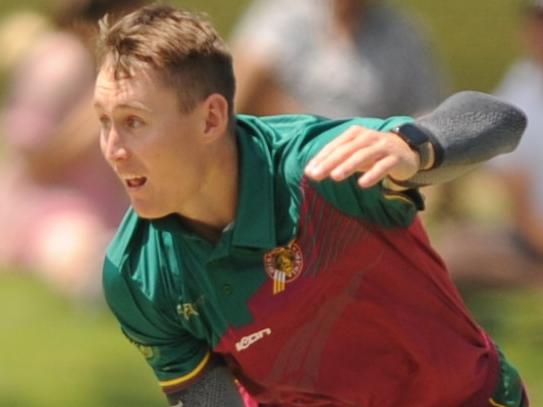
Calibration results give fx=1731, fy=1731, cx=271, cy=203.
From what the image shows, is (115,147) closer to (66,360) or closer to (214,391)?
(214,391)

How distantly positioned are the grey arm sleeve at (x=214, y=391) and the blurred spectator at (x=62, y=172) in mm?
2468

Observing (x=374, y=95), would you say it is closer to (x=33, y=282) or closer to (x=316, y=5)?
Result: (x=316, y=5)

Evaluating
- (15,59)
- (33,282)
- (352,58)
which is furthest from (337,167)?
(15,59)

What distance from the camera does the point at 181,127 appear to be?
3.74 metres

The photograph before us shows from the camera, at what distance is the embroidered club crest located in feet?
12.6

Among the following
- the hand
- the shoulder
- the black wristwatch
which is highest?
the hand

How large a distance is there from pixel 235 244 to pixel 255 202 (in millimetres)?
106

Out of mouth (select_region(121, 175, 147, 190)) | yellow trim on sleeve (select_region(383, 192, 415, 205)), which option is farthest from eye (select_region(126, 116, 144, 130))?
yellow trim on sleeve (select_region(383, 192, 415, 205))

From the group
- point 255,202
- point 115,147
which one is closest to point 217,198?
point 255,202

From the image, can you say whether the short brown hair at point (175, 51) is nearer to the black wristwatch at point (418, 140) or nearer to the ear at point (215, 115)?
the ear at point (215, 115)

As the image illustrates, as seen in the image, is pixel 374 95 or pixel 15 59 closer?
pixel 374 95

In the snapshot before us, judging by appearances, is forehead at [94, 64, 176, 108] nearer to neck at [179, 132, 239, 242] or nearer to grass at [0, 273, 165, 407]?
neck at [179, 132, 239, 242]

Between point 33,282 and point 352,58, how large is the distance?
155 centimetres

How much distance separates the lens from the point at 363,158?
3.34 m
